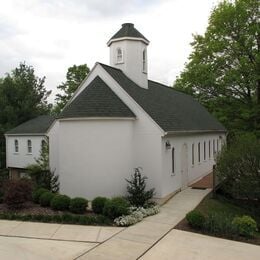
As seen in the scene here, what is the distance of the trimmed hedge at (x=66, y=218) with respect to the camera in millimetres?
14078

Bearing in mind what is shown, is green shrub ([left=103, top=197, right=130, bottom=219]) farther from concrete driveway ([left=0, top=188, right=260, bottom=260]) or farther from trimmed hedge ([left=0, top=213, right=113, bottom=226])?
concrete driveway ([left=0, top=188, right=260, bottom=260])

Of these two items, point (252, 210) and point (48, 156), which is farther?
point (48, 156)

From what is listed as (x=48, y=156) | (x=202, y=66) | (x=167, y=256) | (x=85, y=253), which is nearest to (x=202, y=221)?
(x=167, y=256)

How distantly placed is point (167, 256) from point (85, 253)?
232 centimetres

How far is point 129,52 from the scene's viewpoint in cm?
2306

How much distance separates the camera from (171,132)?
1944cm

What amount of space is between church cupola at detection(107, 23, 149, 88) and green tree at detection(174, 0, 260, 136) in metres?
11.3

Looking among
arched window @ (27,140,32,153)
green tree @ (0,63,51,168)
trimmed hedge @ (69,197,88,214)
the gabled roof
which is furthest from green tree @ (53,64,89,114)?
trimmed hedge @ (69,197,88,214)

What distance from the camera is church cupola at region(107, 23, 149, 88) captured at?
75.7 ft

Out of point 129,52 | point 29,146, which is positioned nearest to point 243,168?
point 129,52

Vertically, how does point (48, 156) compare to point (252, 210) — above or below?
above

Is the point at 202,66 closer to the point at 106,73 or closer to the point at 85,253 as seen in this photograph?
the point at 106,73

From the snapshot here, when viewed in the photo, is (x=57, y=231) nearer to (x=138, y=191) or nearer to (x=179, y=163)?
(x=138, y=191)

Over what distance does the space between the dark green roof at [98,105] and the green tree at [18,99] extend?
21478 mm
